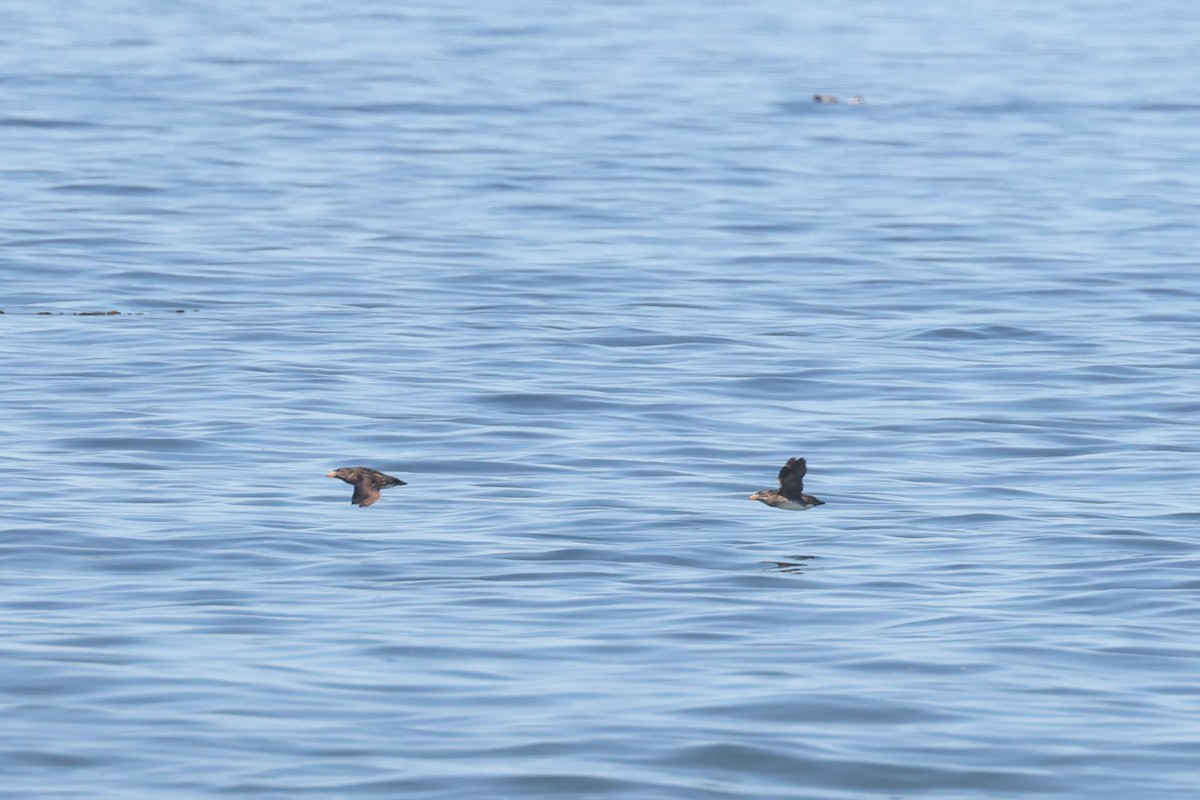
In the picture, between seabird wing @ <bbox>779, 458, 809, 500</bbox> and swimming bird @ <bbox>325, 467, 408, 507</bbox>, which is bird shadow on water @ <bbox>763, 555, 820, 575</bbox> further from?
swimming bird @ <bbox>325, 467, 408, 507</bbox>

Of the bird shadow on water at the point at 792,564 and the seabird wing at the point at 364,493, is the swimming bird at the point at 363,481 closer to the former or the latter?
the seabird wing at the point at 364,493

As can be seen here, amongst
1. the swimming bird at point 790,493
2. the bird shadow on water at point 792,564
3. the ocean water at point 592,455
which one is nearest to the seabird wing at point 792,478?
the swimming bird at point 790,493

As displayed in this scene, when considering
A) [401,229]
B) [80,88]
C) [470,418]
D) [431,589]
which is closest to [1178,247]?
[401,229]

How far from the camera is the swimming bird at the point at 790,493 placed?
13469 mm

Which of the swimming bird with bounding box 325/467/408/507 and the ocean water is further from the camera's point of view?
the swimming bird with bounding box 325/467/408/507

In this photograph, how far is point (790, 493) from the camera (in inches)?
539

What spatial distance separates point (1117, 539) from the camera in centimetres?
1377

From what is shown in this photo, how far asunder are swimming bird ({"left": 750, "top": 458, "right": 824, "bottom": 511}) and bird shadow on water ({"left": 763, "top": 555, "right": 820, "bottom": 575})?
523 millimetres

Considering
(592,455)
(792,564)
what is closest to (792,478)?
(792,564)

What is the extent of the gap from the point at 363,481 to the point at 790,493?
272 centimetres

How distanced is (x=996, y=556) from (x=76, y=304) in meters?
12.0

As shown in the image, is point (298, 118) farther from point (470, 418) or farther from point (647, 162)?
point (470, 418)

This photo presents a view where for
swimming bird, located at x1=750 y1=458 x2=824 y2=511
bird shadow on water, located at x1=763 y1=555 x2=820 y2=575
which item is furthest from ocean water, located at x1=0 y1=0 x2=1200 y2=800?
swimming bird, located at x1=750 y1=458 x2=824 y2=511

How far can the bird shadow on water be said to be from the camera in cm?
1293
